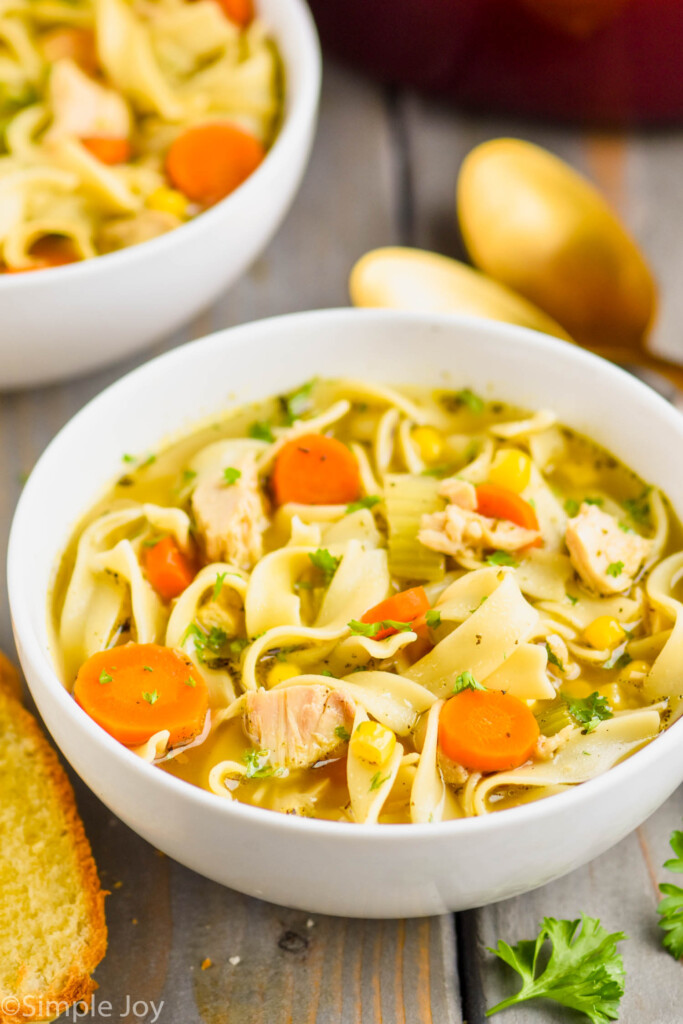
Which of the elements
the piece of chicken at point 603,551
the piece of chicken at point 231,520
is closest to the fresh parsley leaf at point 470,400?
the piece of chicken at point 603,551

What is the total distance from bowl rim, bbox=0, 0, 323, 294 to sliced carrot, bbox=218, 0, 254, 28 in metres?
0.25

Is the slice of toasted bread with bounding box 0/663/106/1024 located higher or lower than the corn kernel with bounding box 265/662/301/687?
lower

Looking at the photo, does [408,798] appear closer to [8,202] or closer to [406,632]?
[406,632]

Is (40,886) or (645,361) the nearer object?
(40,886)

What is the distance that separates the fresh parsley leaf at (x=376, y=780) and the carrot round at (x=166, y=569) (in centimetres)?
97

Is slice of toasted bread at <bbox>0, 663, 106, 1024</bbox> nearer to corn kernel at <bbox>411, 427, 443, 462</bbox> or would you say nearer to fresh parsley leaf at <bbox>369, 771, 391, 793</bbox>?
fresh parsley leaf at <bbox>369, 771, 391, 793</bbox>

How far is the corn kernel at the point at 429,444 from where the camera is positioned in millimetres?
4004

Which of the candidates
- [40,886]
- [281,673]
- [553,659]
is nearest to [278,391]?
[281,673]

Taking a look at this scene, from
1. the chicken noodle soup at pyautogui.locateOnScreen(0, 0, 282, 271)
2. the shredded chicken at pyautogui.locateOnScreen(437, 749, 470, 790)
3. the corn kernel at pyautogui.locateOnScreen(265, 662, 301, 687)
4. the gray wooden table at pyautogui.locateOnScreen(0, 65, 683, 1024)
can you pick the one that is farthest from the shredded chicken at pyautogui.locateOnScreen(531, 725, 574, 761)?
the chicken noodle soup at pyautogui.locateOnScreen(0, 0, 282, 271)

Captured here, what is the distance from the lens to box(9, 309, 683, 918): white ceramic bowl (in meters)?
2.63

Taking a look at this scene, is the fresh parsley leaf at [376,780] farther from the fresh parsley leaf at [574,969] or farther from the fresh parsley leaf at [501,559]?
the fresh parsley leaf at [501,559]

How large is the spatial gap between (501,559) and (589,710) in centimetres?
57

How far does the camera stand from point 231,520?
3.58 m

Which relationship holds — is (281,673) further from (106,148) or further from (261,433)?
(106,148)
